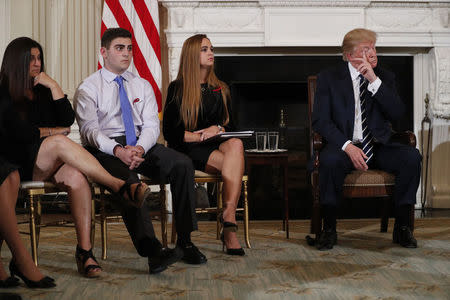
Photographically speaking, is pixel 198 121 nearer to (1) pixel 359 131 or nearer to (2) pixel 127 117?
(2) pixel 127 117

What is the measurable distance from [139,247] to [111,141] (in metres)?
0.57

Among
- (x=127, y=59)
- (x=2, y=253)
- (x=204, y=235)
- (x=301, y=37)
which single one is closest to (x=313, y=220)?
(x=204, y=235)

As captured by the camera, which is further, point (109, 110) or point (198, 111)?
point (198, 111)

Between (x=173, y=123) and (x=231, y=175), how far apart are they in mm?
463

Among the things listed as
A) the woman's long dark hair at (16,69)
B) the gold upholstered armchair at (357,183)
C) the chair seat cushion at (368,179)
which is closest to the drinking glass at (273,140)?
the gold upholstered armchair at (357,183)

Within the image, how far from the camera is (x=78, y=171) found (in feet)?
9.19

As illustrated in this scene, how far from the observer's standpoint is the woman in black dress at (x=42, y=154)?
2740 mm

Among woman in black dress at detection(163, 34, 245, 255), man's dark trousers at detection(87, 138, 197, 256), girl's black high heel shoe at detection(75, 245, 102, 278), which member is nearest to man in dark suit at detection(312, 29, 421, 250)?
woman in black dress at detection(163, 34, 245, 255)

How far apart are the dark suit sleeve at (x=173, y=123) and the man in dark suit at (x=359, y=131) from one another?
775 mm

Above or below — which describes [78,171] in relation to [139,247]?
above

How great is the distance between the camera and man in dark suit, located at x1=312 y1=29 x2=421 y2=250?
3355mm

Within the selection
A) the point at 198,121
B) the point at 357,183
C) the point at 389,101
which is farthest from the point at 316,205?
the point at 198,121

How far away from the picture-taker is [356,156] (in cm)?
335

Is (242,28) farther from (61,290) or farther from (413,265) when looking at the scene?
(61,290)
